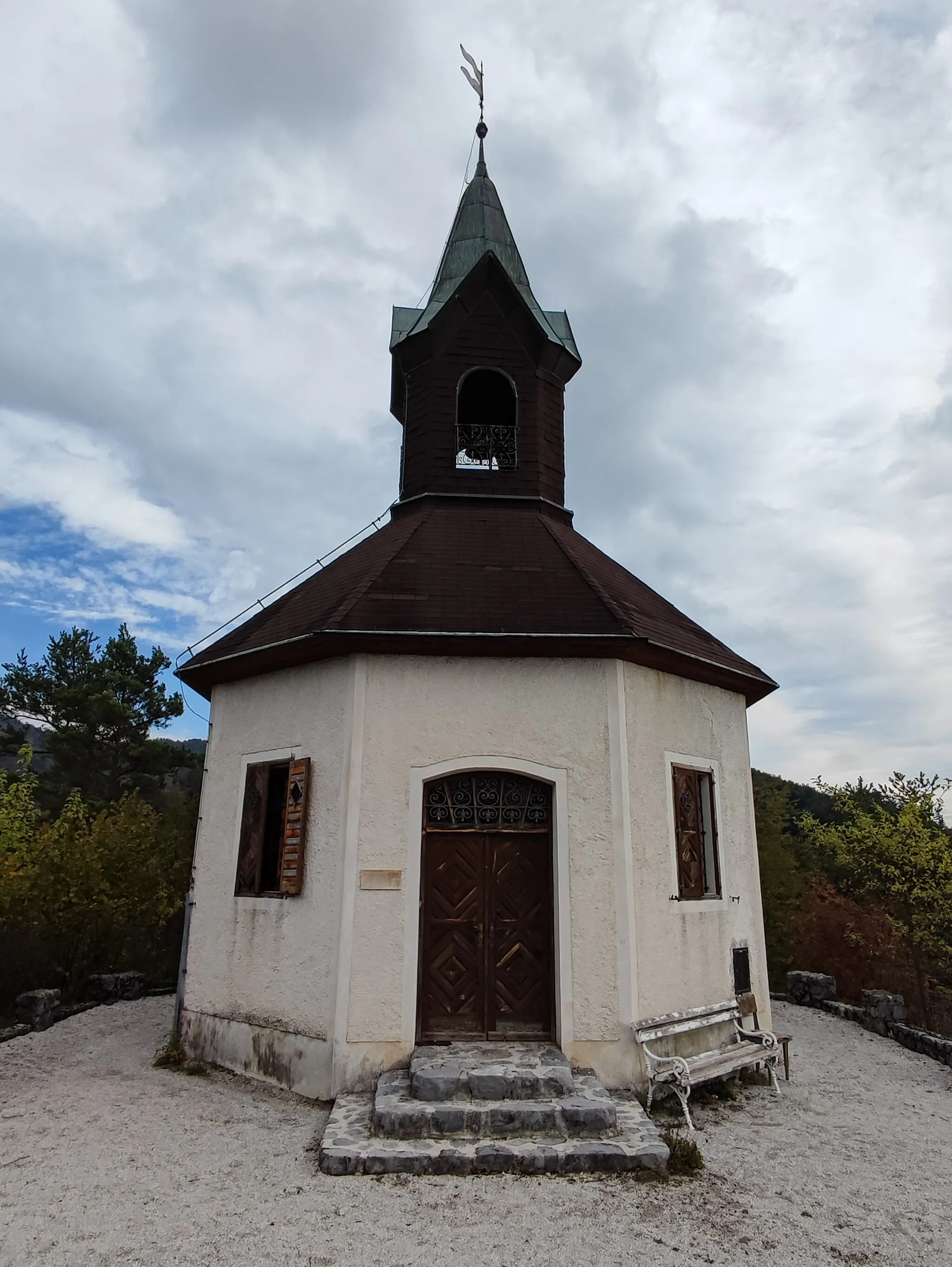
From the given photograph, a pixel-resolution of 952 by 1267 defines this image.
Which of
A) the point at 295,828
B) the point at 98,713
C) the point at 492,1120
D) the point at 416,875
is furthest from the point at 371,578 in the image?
the point at 98,713

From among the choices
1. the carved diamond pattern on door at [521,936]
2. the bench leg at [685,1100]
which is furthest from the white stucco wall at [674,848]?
the carved diamond pattern on door at [521,936]

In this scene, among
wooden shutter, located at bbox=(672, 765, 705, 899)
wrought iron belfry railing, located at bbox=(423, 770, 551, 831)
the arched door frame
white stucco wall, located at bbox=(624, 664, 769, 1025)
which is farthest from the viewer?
wooden shutter, located at bbox=(672, 765, 705, 899)

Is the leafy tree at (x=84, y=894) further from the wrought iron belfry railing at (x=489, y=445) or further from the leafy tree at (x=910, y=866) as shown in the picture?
the leafy tree at (x=910, y=866)

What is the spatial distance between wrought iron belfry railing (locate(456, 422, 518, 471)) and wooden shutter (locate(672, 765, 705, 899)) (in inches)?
→ 180

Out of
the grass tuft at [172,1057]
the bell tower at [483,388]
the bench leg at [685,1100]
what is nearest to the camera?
the bench leg at [685,1100]

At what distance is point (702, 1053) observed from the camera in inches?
277

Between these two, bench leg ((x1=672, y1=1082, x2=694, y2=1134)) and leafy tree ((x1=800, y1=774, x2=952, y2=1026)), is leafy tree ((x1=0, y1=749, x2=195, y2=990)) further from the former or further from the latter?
leafy tree ((x1=800, y1=774, x2=952, y2=1026))

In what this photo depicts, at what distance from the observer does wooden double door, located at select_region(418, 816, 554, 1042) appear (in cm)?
663

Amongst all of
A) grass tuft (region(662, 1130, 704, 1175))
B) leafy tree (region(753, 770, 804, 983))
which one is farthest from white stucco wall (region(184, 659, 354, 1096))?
leafy tree (region(753, 770, 804, 983))

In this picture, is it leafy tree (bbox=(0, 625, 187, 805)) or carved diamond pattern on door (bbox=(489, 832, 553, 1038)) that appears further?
leafy tree (bbox=(0, 625, 187, 805))

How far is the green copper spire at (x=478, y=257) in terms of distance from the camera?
1082 centimetres

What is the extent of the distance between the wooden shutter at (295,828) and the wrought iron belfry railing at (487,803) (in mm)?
1130

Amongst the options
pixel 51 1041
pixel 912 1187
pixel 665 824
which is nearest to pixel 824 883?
pixel 665 824

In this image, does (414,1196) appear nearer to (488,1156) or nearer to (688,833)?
(488,1156)
